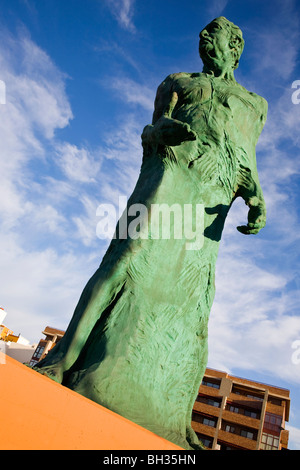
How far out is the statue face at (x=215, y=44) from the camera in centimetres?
406

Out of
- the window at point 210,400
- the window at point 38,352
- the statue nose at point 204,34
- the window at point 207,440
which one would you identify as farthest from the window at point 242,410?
the statue nose at point 204,34

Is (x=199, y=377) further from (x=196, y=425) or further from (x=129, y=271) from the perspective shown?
(x=196, y=425)

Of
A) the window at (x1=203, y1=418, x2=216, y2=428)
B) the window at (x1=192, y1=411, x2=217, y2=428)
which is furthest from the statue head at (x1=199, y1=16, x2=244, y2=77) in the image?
the window at (x1=203, y1=418, x2=216, y2=428)

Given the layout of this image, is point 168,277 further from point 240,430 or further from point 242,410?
point 242,410

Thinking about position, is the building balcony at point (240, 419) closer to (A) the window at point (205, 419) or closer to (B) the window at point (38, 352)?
(A) the window at point (205, 419)

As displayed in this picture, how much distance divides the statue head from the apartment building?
43.6 m

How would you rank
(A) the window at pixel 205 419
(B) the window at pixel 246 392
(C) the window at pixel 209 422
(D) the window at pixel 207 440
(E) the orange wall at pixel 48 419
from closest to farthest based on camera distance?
(E) the orange wall at pixel 48 419 < (D) the window at pixel 207 440 < (C) the window at pixel 209 422 < (A) the window at pixel 205 419 < (B) the window at pixel 246 392

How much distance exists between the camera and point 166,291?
2770 millimetres

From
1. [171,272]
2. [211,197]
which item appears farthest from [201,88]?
[171,272]

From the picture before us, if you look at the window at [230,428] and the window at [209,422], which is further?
the window at [209,422]

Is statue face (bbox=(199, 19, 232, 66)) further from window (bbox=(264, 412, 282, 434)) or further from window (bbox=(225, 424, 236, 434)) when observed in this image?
window (bbox=(264, 412, 282, 434))

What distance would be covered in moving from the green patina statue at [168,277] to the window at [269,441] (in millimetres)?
45205

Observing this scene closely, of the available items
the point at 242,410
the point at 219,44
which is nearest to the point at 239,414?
the point at 242,410
